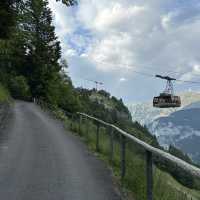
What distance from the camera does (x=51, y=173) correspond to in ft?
36.0

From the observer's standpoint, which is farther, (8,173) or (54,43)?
(54,43)

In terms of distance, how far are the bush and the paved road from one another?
2021 inches

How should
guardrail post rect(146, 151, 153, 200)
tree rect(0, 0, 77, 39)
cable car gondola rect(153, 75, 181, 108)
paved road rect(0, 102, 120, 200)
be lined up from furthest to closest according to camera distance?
cable car gondola rect(153, 75, 181, 108)
tree rect(0, 0, 77, 39)
paved road rect(0, 102, 120, 200)
guardrail post rect(146, 151, 153, 200)

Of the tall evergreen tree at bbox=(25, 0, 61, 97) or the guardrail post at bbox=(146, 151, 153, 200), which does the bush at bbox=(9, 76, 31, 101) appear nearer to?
the tall evergreen tree at bbox=(25, 0, 61, 97)

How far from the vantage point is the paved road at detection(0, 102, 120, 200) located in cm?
885

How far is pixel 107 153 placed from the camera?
15.0 metres

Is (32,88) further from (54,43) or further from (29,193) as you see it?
(29,193)

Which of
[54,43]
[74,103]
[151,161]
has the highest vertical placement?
[54,43]

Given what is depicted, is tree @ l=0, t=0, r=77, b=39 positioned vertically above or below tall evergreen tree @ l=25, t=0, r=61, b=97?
below

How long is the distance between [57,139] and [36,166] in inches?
279

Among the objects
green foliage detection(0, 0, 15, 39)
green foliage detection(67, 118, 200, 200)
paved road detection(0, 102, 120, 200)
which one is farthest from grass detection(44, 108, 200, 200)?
green foliage detection(0, 0, 15, 39)

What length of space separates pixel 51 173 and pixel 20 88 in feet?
193

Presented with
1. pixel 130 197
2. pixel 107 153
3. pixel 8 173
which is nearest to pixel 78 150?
pixel 107 153

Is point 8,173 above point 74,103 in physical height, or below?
below
